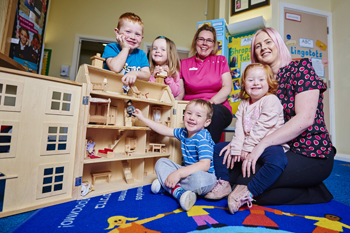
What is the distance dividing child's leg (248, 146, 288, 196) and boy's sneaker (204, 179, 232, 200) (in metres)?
0.15

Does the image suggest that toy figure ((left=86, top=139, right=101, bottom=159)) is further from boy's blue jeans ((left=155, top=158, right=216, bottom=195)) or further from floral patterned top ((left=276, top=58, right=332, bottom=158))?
floral patterned top ((left=276, top=58, right=332, bottom=158))

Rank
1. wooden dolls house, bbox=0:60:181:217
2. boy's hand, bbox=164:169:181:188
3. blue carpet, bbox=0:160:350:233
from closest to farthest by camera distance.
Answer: blue carpet, bbox=0:160:350:233, wooden dolls house, bbox=0:60:181:217, boy's hand, bbox=164:169:181:188

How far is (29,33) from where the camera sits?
7.23 feet

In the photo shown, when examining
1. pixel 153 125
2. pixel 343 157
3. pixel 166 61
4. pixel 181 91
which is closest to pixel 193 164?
pixel 153 125

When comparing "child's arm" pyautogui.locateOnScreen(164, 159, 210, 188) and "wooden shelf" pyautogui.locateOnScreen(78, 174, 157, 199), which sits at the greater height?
"child's arm" pyautogui.locateOnScreen(164, 159, 210, 188)

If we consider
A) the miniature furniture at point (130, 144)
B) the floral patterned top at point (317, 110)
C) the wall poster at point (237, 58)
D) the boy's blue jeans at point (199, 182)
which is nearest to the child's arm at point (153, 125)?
the miniature furniture at point (130, 144)

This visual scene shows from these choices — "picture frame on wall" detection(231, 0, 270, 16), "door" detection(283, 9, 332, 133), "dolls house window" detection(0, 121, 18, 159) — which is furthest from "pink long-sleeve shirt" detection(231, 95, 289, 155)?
"picture frame on wall" detection(231, 0, 270, 16)

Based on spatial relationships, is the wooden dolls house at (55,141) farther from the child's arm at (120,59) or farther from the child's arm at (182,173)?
the child's arm at (182,173)

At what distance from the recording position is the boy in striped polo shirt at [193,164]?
3.64ft

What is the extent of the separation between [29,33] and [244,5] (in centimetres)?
320

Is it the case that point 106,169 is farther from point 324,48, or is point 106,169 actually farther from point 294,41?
point 324,48

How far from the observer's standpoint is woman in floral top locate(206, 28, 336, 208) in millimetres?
1054

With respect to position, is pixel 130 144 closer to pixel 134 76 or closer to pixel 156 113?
pixel 156 113

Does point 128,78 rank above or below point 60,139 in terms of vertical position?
above
